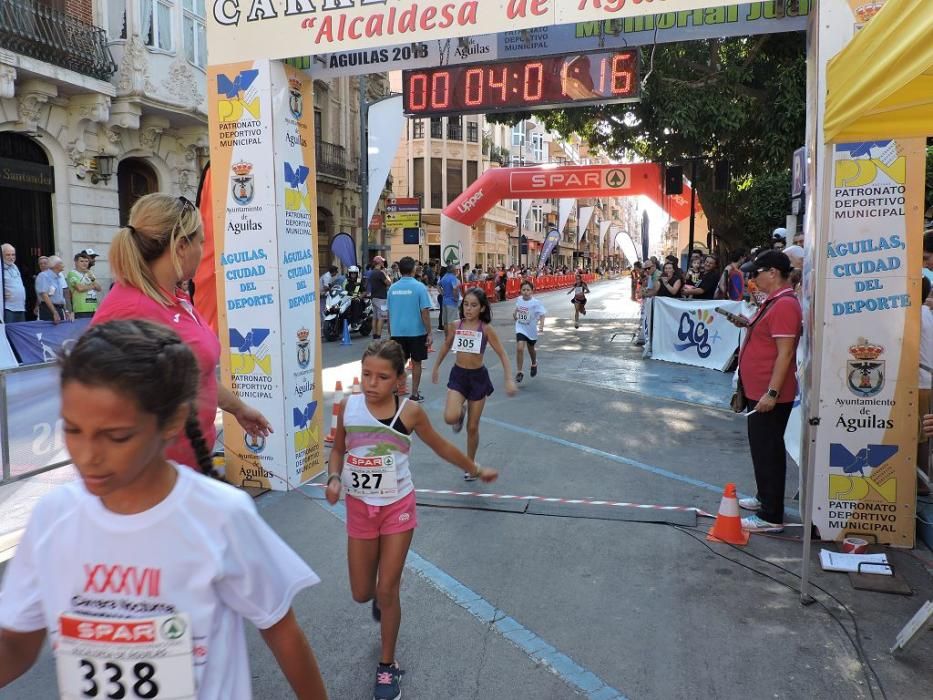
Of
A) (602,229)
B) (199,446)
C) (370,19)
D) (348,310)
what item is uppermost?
(602,229)

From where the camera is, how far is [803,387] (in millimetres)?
5055

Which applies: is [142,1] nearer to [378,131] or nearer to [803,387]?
[378,131]

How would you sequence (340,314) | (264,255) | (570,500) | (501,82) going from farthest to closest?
1. (340,314)
2. (501,82)
3. (264,255)
4. (570,500)

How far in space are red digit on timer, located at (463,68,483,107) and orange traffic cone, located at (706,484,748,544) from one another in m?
3.75

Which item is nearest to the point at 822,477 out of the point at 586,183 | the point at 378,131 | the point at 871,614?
the point at 871,614

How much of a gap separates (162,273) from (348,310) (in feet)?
47.5

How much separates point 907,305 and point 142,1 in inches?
703

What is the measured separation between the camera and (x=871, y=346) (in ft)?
15.0

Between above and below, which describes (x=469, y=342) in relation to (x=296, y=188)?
below

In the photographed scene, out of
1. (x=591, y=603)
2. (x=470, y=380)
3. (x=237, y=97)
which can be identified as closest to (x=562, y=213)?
(x=470, y=380)

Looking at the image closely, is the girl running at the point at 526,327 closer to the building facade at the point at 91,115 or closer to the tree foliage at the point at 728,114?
the tree foliage at the point at 728,114

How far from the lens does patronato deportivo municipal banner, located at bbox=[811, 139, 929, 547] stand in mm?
4430

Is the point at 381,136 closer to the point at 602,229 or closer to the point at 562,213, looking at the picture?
the point at 562,213

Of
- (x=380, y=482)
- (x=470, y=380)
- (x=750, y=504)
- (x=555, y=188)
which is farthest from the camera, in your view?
(x=555, y=188)
